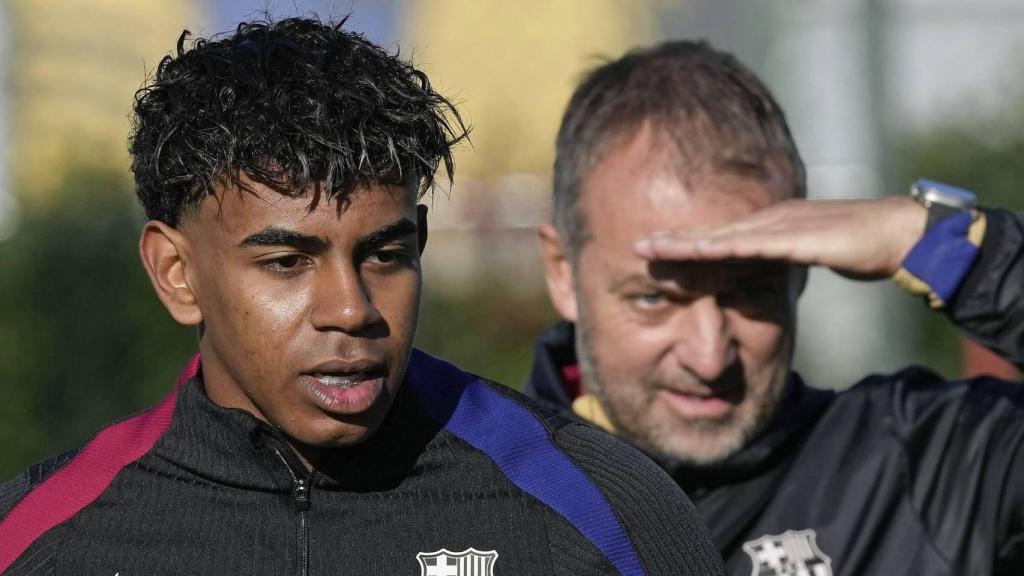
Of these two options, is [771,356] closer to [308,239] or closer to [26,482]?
[308,239]


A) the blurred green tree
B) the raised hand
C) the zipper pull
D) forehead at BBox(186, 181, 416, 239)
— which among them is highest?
forehead at BBox(186, 181, 416, 239)

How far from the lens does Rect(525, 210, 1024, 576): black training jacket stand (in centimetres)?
353

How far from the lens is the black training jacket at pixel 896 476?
3.53 meters

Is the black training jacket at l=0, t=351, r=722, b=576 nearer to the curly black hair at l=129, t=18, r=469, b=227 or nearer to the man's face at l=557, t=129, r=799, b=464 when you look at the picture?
the curly black hair at l=129, t=18, r=469, b=227

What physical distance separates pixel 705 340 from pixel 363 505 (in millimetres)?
1211

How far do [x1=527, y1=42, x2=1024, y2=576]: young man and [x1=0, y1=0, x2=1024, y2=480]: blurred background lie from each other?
70.4 inches

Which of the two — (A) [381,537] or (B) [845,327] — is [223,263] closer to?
(A) [381,537]

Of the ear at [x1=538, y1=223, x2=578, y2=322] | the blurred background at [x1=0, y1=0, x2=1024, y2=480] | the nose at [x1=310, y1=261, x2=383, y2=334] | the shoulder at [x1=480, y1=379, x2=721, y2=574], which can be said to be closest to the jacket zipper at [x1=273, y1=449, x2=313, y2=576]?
the nose at [x1=310, y1=261, x2=383, y2=334]

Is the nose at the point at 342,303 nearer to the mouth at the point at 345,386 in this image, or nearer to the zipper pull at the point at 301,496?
the mouth at the point at 345,386

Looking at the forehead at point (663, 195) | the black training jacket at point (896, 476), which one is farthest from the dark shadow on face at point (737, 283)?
the black training jacket at point (896, 476)

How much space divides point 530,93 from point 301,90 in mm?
8453

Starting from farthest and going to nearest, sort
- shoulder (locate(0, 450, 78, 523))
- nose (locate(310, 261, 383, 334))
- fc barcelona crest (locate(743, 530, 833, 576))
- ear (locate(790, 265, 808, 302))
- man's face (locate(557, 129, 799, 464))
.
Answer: ear (locate(790, 265, 808, 302)) < man's face (locate(557, 129, 799, 464)) < fc barcelona crest (locate(743, 530, 833, 576)) < shoulder (locate(0, 450, 78, 523)) < nose (locate(310, 261, 383, 334))

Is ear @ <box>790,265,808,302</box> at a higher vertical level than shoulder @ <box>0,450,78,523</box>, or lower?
lower

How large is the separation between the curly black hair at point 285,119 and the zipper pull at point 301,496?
46 cm
